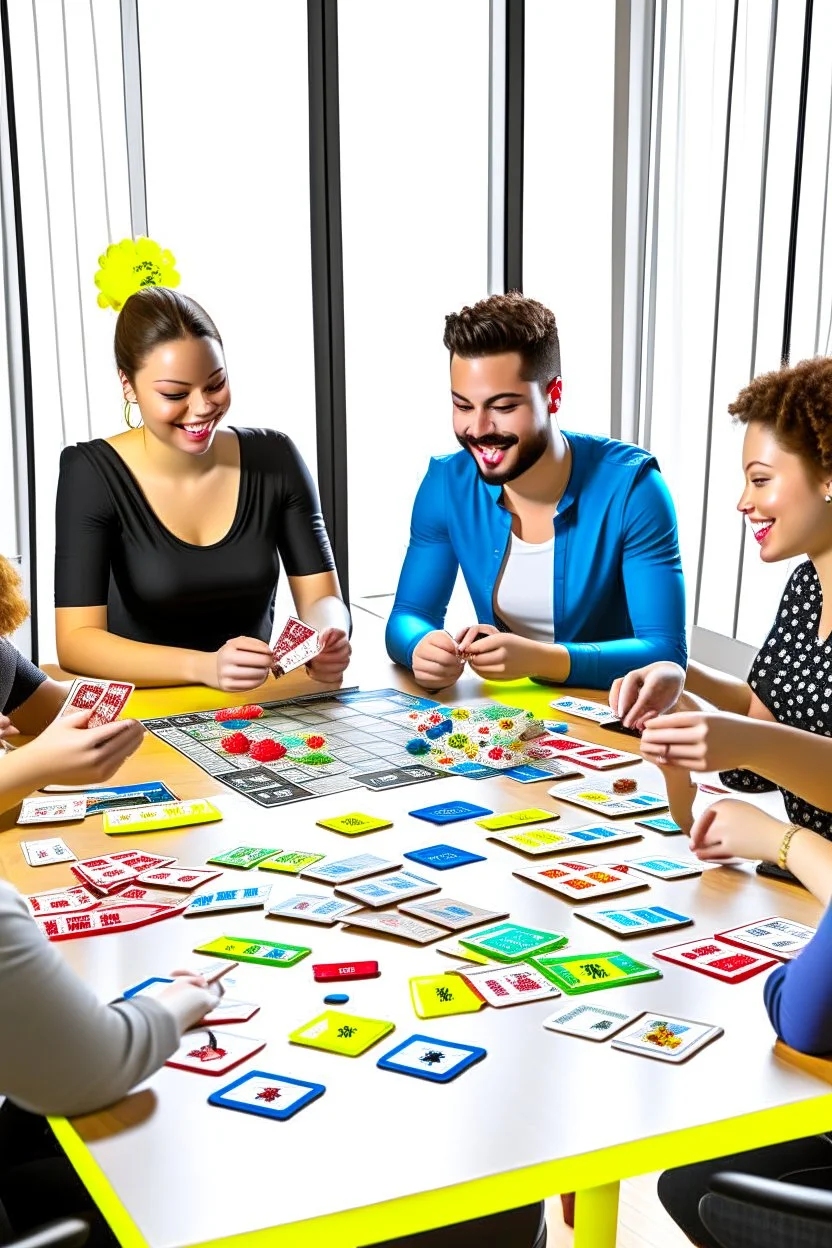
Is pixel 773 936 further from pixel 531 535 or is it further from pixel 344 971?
pixel 531 535

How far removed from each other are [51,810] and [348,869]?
531 millimetres

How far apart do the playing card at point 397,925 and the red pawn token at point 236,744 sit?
2.21ft

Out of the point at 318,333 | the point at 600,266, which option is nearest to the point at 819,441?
the point at 318,333

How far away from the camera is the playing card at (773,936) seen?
1361 mm

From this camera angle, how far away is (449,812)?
5.86 feet

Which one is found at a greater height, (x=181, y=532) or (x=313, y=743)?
(x=181, y=532)

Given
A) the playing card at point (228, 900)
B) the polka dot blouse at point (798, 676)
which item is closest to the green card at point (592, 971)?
the playing card at point (228, 900)

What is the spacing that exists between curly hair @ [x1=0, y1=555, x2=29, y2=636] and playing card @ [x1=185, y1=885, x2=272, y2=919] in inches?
29.7

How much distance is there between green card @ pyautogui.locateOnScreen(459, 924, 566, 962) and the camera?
134 centimetres

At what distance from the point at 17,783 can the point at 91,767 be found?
0.10 meters

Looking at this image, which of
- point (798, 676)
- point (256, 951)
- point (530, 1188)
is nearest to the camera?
point (530, 1188)

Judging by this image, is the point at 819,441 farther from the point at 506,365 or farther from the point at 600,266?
the point at 600,266

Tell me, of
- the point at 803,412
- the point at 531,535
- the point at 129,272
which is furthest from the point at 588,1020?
the point at 129,272

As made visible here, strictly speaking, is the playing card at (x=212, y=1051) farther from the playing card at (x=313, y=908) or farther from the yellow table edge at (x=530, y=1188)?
the playing card at (x=313, y=908)
